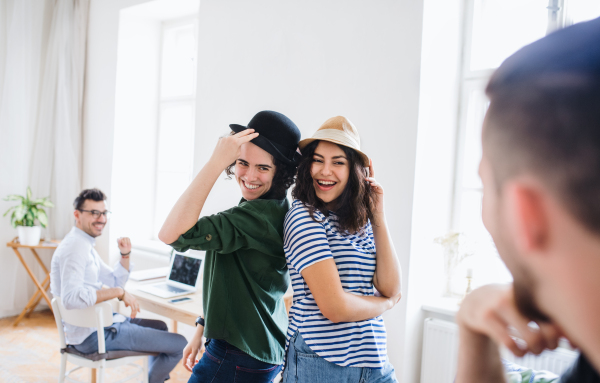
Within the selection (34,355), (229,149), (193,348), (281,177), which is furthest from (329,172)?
(34,355)

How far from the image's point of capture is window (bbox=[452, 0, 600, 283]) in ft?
8.04

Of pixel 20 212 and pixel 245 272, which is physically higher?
pixel 245 272

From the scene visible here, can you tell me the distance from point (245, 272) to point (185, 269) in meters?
1.81

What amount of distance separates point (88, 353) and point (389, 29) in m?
2.55

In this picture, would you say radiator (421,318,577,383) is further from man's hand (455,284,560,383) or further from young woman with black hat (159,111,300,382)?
man's hand (455,284,560,383)

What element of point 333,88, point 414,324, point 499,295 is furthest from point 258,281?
point 333,88

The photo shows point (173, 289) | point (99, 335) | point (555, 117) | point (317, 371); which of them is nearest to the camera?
point (555, 117)

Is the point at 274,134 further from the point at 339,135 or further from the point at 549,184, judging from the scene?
the point at 549,184

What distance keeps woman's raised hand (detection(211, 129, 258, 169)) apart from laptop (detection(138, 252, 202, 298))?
1.78 meters

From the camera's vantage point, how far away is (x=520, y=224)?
24 cm

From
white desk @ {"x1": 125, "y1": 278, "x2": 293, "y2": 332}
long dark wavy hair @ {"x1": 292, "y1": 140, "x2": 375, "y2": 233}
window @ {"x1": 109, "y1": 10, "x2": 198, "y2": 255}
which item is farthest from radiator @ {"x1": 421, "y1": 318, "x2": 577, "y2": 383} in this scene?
window @ {"x1": 109, "y1": 10, "x2": 198, "y2": 255}

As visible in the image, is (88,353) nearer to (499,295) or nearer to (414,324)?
(414,324)

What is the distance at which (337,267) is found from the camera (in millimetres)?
1121

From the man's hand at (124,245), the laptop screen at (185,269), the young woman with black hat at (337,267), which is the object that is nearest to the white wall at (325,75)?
the laptop screen at (185,269)
